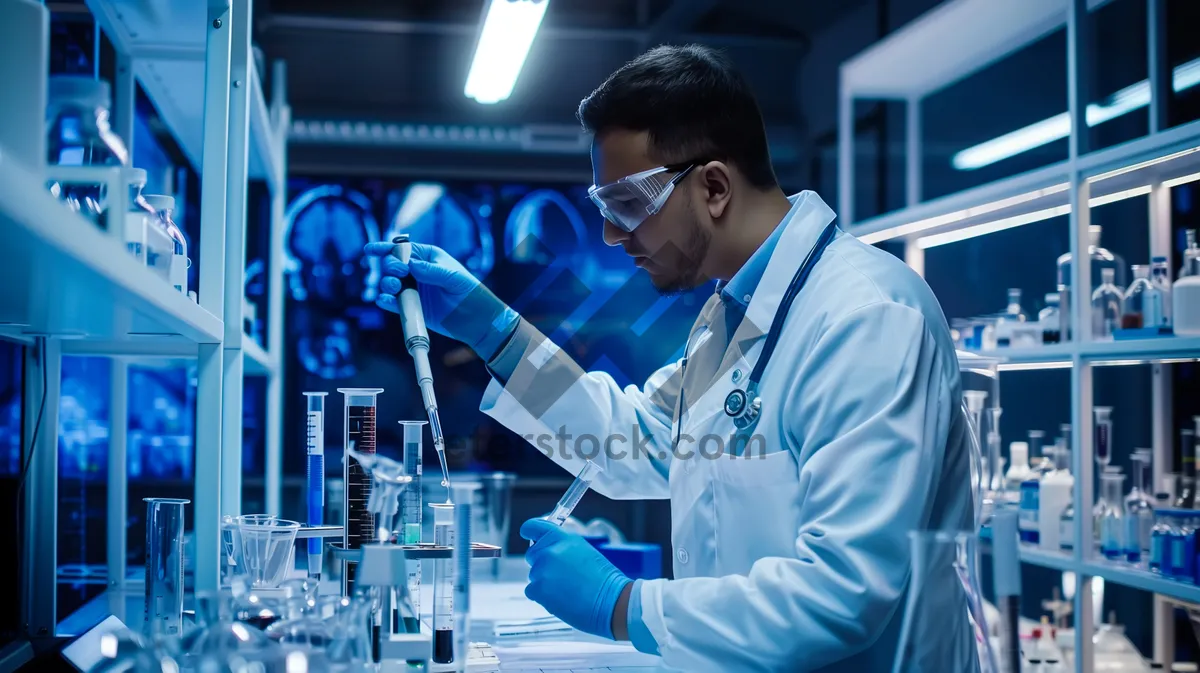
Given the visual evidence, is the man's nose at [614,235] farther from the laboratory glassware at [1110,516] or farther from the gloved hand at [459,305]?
the laboratory glassware at [1110,516]

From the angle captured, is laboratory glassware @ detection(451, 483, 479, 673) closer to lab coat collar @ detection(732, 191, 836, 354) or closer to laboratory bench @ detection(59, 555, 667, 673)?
laboratory bench @ detection(59, 555, 667, 673)

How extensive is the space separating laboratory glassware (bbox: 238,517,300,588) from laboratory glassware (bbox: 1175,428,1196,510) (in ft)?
7.33

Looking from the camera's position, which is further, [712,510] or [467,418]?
[467,418]

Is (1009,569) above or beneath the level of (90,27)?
beneath

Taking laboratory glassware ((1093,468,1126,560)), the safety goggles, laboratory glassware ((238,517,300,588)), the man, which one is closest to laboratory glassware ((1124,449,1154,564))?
laboratory glassware ((1093,468,1126,560))

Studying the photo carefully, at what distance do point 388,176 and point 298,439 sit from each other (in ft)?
4.19

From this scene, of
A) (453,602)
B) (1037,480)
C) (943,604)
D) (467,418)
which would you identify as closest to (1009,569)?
(943,604)

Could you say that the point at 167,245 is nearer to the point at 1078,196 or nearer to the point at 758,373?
the point at 758,373

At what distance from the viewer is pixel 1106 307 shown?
98.3 inches

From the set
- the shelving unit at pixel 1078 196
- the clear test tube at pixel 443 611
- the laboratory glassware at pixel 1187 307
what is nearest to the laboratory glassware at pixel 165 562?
the clear test tube at pixel 443 611

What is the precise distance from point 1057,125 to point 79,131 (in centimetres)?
337

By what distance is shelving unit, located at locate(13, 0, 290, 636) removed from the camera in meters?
0.91

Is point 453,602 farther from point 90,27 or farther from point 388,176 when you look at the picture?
point 388,176

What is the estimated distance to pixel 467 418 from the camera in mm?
4316
